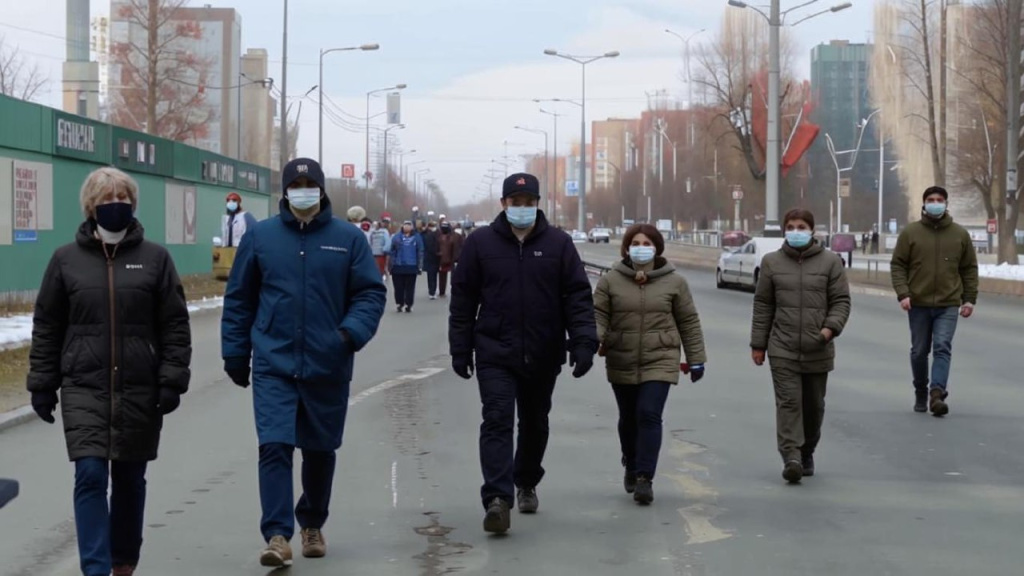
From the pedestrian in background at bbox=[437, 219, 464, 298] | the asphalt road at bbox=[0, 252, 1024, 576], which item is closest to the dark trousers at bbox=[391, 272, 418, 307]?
the pedestrian in background at bbox=[437, 219, 464, 298]

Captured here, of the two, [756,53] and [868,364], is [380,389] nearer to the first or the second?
[868,364]

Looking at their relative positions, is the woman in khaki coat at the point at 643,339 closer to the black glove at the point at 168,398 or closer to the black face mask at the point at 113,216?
the black glove at the point at 168,398

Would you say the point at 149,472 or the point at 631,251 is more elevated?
the point at 631,251

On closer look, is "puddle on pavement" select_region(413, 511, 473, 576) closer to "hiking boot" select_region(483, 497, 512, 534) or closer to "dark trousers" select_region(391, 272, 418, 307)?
"hiking boot" select_region(483, 497, 512, 534)

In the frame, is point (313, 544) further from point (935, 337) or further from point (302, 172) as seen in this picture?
point (935, 337)

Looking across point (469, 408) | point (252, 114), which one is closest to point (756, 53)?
point (469, 408)

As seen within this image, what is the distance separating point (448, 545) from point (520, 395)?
1.00 metres

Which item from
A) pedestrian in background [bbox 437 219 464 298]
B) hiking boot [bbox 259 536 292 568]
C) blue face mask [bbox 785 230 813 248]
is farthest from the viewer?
pedestrian in background [bbox 437 219 464 298]

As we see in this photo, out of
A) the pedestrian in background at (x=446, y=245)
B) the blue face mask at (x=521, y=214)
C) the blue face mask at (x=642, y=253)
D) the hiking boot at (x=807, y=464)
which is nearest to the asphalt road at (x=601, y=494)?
the hiking boot at (x=807, y=464)

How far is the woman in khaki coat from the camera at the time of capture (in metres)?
8.49

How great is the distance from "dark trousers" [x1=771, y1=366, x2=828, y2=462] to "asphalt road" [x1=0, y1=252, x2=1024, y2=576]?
0.77ft

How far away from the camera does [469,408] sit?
1329 cm

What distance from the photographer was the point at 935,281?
12.5 meters

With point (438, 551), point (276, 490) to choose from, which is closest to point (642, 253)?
point (438, 551)
